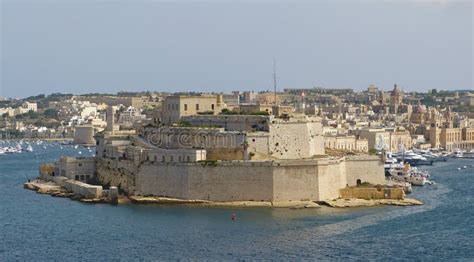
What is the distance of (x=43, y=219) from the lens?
1209 inches

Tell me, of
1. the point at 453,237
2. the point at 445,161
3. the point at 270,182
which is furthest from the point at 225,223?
the point at 445,161

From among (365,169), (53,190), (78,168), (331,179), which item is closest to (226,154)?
(331,179)

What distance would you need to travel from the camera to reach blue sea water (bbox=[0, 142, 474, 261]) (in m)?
25.0

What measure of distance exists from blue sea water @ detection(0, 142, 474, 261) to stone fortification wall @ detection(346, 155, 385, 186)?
103 inches

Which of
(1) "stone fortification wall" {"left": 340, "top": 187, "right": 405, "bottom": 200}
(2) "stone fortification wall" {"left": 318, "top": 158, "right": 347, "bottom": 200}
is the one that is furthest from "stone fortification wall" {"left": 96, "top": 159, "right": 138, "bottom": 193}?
(1) "stone fortification wall" {"left": 340, "top": 187, "right": 405, "bottom": 200}

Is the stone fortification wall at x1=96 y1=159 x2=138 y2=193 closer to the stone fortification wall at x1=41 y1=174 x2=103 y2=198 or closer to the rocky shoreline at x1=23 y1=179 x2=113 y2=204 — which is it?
the stone fortification wall at x1=41 y1=174 x2=103 y2=198

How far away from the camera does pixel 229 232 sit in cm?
2792

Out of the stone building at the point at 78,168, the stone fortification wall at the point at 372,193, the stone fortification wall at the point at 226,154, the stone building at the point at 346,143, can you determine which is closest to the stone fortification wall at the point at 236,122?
the stone fortification wall at the point at 226,154

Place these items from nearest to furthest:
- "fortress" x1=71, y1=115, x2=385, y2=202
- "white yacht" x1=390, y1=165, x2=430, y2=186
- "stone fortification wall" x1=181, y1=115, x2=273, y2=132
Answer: "fortress" x1=71, y1=115, x2=385, y2=202 < "stone fortification wall" x1=181, y1=115, x2=273, y2=132 < "white yacht" x1=390, y1=165, x2=430, y2=186

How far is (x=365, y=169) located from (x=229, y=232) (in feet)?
34.8

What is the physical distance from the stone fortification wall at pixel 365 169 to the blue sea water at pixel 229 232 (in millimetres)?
2621

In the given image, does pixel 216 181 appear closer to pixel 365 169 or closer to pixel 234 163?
pixel 234 163

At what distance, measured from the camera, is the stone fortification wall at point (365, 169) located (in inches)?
1449

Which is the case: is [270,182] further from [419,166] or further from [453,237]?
[419,166]
